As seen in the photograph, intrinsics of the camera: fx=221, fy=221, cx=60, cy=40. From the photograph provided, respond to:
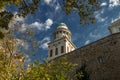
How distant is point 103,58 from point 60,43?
2448 centimetres

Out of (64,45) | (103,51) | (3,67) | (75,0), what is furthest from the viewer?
(64,45)

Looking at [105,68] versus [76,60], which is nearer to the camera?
[105,68]

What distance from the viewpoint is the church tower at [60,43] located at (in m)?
50.5

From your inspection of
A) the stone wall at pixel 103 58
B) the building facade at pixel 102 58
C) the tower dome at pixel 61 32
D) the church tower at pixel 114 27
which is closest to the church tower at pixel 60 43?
the tower dome at pixel 61 32

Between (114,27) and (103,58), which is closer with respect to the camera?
(103,58)

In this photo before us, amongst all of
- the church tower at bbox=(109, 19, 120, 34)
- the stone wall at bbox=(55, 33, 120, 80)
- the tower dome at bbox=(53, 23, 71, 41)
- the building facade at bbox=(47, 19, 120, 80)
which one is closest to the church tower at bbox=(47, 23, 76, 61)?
the tower dome at bbox=(53, 23, 71, 41)

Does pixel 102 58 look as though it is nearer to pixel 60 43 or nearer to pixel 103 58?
pixel 103 58

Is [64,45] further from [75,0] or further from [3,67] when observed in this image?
[75,0]

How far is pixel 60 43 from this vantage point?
5144 centimetres

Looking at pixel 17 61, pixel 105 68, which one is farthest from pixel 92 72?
pixel 17 61

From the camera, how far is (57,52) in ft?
167

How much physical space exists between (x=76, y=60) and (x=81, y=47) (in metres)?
1.92

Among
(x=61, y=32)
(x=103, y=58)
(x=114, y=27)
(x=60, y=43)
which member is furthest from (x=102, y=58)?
(x=61, y=32)

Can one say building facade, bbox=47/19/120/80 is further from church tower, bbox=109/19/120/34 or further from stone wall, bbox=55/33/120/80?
church tower, bbox=109/19/120/34
